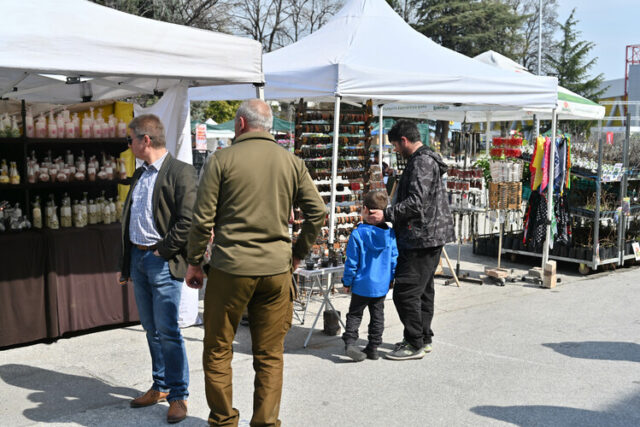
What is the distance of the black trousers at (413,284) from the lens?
17.0 feet

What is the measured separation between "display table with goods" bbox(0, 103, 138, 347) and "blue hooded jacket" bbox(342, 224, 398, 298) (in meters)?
2.18

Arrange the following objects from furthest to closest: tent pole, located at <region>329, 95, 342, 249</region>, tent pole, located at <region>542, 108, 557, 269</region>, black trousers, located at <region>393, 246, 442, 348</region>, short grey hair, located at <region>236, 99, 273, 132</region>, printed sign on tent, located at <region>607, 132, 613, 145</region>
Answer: printed sign on tent, located at <region>607, 132, 613, 145</region>
tent pole, located at <region>542, 108, 557, 269</region>
tent pole, located at <region>329, 95, 342, 249</region>
black trousers, located at <region>393, 246, 442, 348</region>
short grey hair, located at <region>236, 99, 273, 132</region>

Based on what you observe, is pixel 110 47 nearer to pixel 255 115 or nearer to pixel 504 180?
pixel 255 115

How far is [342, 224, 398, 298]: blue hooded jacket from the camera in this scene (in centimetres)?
514

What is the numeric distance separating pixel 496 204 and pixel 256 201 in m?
6.02

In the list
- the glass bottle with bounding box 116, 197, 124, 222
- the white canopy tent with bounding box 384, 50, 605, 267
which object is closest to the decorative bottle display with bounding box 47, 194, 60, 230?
the glass bottle with bounding box 116, 197, 124, 222

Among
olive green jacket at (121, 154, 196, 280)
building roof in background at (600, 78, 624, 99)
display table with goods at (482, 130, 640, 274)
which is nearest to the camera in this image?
olive green jacket at (121, 154, 196, 280)

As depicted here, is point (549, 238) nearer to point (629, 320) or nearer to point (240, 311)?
point (629, 320)

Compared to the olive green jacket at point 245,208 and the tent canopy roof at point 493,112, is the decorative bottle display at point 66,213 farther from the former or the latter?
the tent canopy roof at point 493,112

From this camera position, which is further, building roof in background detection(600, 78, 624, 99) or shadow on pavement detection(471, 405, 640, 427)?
building roof in background detection(600, 78, 624, 99)

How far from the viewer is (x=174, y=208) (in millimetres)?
3951

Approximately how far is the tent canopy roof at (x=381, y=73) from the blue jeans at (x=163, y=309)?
2.94m

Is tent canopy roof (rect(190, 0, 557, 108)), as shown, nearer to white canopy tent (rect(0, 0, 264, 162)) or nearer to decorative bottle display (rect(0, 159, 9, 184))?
white canopy tent (rect(0, 0, 264, 162))

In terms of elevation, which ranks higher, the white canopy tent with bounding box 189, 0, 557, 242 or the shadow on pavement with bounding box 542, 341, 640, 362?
the white canopy tent with bounding box 189, 0, 557, 242
